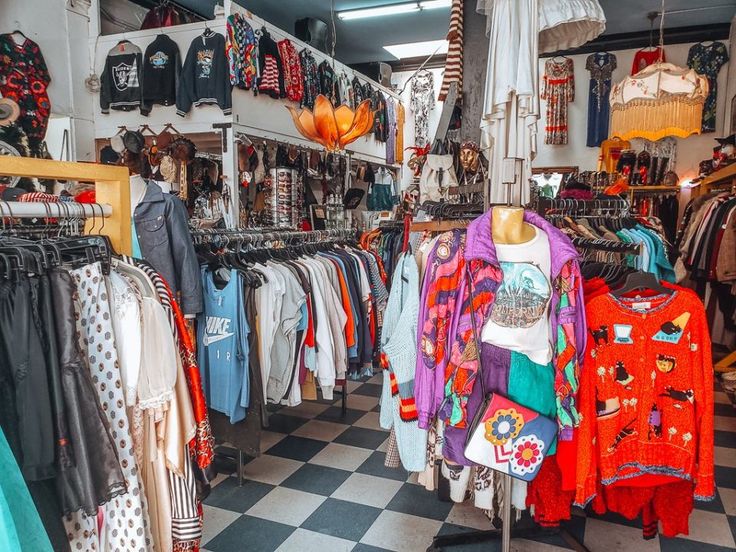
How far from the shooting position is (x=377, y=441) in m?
3.63

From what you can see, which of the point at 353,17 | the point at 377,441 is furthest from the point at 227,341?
Result: the point at 353,17

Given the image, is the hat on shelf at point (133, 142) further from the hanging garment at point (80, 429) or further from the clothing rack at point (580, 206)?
the hanging garment at point (80, 429)

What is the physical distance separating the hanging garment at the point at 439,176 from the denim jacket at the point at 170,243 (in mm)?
1756

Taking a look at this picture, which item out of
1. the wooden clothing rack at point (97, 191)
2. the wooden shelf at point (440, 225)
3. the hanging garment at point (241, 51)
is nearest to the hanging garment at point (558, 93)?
the hanging garment at point (241, 51)

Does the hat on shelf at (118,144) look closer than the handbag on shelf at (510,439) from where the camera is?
No

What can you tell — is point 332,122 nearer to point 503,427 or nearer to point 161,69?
point 161,69

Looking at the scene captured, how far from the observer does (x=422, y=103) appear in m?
10.5

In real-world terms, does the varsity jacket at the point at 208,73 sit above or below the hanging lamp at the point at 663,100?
above

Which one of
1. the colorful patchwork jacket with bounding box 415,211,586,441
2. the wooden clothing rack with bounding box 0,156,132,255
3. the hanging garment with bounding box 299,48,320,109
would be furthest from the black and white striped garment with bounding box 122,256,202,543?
the hanging garment with bounding box 299,48,320,109

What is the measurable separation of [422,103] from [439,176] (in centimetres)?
717

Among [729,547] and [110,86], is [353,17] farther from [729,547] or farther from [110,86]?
[729,547]

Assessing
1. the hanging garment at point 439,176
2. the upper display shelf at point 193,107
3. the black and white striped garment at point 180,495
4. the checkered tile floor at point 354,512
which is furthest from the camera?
the upper display shelf at point 193,107

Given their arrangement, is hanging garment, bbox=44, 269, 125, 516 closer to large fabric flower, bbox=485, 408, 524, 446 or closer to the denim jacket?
large fabric flower, bbox=485, 408, 524, 446

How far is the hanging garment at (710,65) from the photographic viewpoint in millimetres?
8359
